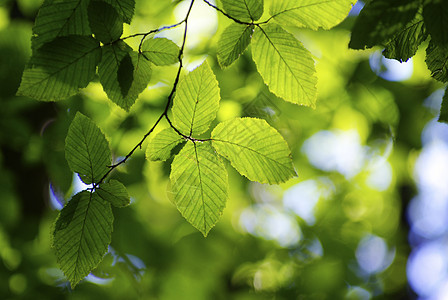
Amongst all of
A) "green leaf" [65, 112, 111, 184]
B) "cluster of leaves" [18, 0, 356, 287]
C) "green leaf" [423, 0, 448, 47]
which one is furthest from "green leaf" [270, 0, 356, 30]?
"green leaf" [65, 112, 111, 184]

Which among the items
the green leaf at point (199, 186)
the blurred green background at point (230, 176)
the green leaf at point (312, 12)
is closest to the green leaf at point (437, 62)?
the green leaf at point (312, 12)

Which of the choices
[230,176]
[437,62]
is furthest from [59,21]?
[230,176]

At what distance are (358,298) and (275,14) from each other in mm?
2894

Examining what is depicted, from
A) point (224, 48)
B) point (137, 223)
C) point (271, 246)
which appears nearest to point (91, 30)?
point (224, 48)

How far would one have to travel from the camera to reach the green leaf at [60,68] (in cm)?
49

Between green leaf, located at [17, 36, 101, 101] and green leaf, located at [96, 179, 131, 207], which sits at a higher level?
green leaf, located at [17, 36, 101, 101]

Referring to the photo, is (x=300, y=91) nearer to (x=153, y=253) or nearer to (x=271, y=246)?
(x=153, y=253)

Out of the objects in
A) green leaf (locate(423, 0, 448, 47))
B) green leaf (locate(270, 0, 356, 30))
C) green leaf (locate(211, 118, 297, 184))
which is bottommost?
green leaf (locate(211, 118, 297, 184))

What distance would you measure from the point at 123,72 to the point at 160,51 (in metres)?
0.09

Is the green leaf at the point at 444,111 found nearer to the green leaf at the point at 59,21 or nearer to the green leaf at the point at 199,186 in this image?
the green leaf at the point at 199,186

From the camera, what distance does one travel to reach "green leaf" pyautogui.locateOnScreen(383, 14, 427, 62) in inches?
18.8

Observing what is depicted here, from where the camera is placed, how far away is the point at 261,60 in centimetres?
53

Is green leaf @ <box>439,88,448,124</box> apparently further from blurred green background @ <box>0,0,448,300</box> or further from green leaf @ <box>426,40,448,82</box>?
blurred green background @ <box>0,0,448,300</box>

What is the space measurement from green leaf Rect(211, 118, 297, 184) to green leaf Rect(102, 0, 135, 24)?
0.74 ft
